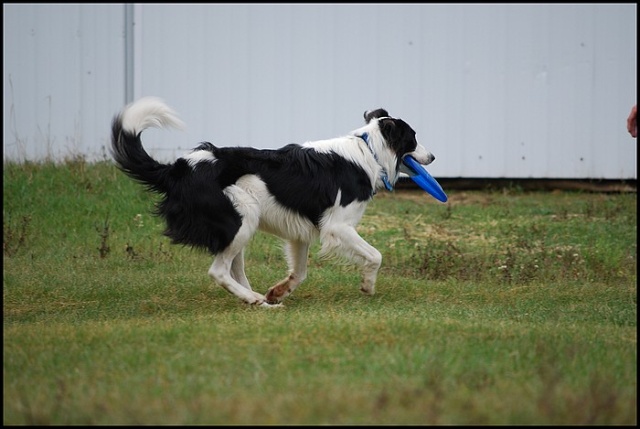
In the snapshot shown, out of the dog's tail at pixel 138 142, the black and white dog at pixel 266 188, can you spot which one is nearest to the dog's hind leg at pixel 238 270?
the black and white dog at pixel 266 188

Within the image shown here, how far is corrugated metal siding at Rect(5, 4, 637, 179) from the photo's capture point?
42.7 feet

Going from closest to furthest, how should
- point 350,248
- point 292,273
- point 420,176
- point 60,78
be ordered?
point 350,248
point 292,273
point 420,176
point 60,78

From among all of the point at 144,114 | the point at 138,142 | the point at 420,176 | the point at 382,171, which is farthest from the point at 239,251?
the point at 420,176

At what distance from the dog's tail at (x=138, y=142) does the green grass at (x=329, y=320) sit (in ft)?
3.45

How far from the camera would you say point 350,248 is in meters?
7.43

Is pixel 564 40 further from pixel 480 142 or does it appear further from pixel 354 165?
pixel 354 165

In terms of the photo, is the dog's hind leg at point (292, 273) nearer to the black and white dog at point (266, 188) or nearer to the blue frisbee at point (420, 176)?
the black and white dog at point (266, 188)

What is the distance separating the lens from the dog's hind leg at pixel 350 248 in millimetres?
7383

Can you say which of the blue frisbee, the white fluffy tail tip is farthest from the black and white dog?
the blue frisbee

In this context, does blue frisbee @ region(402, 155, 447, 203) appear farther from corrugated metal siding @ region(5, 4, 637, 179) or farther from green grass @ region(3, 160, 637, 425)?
corrugated metal siding @ region(5, 4, 637, 179)

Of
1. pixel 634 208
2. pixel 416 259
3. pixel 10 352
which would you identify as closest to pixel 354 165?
pixel 416 259

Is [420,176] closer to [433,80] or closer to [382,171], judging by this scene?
[382,171]

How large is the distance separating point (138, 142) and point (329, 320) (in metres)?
2.14

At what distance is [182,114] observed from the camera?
12977 millimetres
